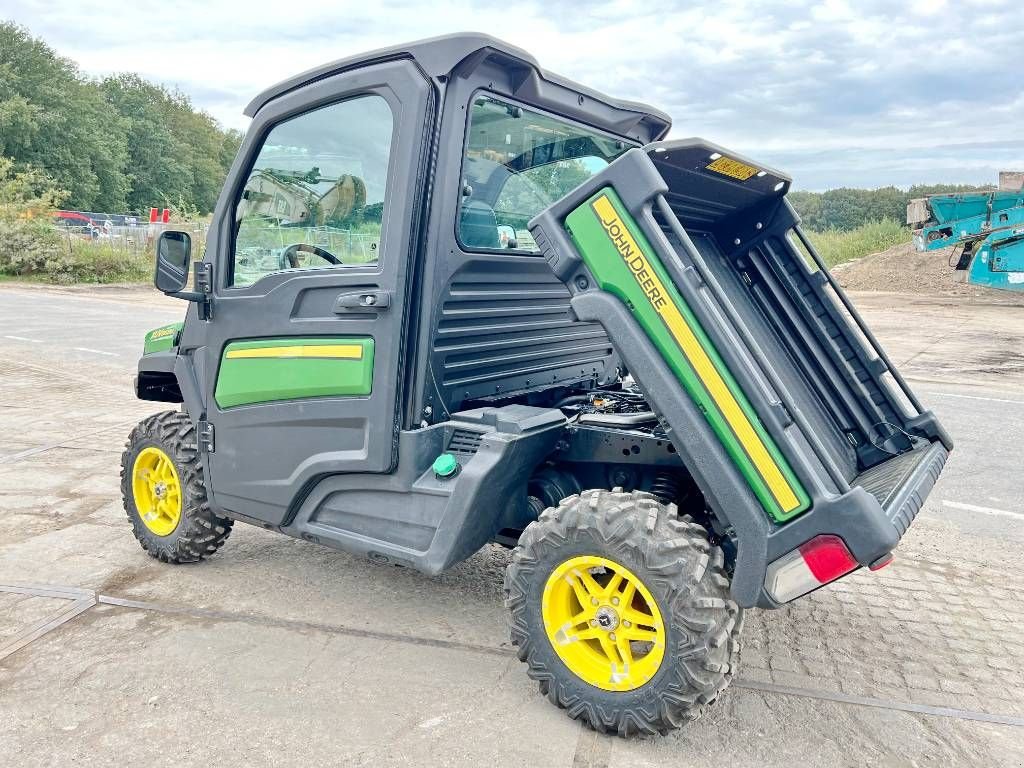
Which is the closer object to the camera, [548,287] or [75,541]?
[548,287]

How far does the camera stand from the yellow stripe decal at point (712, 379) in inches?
102

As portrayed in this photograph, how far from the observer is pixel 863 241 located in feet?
91.3

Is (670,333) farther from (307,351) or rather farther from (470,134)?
(307,351)

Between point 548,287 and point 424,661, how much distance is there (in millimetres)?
1716

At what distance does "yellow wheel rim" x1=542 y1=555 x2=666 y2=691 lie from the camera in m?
2.79

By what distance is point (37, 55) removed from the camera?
59.5 metres

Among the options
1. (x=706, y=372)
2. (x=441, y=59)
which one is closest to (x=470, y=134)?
Answer: (x=441, y=59)

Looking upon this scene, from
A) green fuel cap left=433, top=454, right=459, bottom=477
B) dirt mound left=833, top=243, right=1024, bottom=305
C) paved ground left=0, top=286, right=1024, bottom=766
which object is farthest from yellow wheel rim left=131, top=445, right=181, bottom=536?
dirt mound left=833, top=243, right=1024, bottom=305

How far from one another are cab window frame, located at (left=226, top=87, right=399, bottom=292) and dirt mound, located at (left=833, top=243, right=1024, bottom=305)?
1977 centimetres

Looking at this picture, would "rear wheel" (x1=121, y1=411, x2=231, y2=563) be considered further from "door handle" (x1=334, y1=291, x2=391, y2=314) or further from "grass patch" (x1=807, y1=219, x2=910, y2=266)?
"grass patch" (x1=807, y1=219, x2=910, y2=266)

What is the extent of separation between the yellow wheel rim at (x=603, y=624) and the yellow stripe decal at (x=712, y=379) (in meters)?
0.53

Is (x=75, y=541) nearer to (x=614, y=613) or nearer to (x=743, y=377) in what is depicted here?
(x=614, y=613)

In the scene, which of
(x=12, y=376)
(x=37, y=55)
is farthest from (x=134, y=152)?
(x=12, y=376)

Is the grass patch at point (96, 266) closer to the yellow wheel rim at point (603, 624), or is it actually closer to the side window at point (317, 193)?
the side window at point (317, 193)
